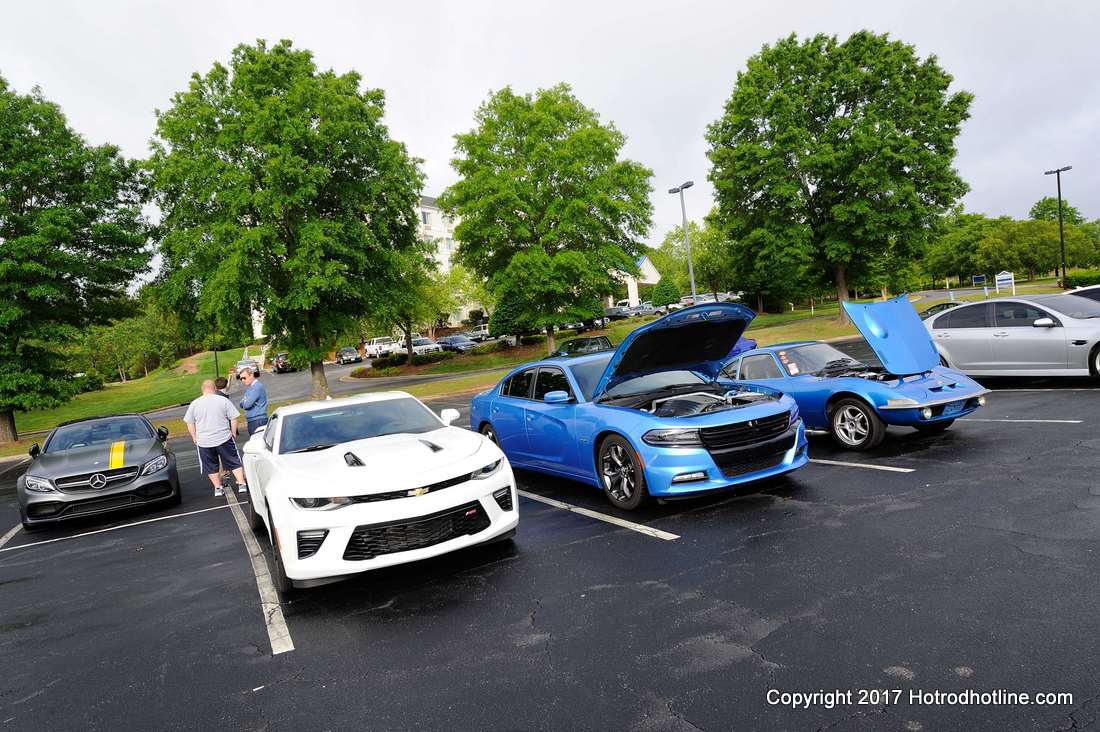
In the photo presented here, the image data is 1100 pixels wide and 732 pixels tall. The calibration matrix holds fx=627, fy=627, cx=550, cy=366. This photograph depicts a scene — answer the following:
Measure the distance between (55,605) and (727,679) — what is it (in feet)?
17.7

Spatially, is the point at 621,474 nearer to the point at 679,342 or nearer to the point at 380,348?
the point at 679,342

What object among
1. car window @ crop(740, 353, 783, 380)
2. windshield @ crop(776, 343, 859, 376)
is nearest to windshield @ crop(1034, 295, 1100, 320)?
windshield @ crop(776, 343, 859, 376)

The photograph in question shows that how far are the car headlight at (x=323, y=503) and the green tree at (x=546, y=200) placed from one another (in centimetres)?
2435

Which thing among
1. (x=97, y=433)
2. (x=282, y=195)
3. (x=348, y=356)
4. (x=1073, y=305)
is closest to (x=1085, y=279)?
(x=1073, y=305)

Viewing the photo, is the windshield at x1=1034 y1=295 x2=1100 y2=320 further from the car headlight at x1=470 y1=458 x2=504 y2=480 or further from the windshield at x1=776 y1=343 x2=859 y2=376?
the car headlight at x1=470 y1=458 x2=504 y2=480

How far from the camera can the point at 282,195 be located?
813 inches

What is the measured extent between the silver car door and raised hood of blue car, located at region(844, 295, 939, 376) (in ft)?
13.7

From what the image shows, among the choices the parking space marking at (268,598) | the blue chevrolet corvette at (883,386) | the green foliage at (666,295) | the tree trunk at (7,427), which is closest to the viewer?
the parking space marking at (268,598)

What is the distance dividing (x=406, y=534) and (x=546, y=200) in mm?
26984

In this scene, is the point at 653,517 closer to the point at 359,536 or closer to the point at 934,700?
the point at 359,536

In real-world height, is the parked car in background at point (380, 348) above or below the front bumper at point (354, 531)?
above

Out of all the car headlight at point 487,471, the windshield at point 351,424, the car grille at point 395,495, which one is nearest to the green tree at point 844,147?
the windshield at point 351,424

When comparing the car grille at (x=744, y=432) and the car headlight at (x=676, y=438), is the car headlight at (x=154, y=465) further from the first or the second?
the car grille at (x=744, y=432)

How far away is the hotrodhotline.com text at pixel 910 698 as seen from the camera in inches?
104
